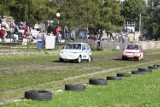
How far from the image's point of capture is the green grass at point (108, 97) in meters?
10.7

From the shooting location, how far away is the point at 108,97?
12398 mm

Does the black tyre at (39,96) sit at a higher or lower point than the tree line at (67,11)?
lower

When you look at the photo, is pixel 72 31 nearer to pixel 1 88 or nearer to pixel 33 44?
pixel 33 44

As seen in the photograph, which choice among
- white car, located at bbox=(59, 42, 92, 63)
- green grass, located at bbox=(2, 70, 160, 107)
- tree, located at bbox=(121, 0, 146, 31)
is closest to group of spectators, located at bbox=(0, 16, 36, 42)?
white car, located at bbox=(59, 42, 92, 63)

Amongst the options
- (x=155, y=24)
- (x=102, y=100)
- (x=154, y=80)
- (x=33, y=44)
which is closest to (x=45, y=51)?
(x=33, y=44)

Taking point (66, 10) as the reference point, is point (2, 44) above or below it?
below

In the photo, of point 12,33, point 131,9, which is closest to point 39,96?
point 12,33

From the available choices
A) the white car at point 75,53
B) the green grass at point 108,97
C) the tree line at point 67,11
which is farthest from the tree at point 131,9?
the green grass at point 108,97

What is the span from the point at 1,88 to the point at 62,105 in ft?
15.0

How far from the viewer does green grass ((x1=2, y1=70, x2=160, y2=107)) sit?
10.7 metres

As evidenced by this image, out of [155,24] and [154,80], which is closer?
[154,80]

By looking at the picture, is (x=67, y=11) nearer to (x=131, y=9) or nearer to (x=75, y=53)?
(x=75, y=53)

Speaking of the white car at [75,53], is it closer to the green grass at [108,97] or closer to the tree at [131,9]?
the green grass at [108,97]

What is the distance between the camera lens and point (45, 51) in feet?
128
